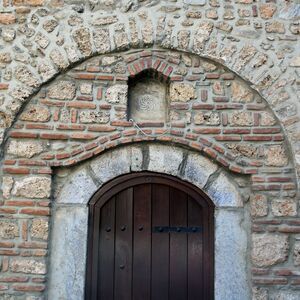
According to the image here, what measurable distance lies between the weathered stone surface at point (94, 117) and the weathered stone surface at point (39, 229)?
872 mm

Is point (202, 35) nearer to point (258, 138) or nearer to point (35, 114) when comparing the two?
point (258, 138)

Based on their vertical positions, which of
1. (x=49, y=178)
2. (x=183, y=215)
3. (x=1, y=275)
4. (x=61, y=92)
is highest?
(x=61, y=92)

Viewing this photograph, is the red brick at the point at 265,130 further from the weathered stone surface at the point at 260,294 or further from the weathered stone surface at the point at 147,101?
the weathered stone surface at the point at 260,294

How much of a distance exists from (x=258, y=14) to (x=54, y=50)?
5.73 ft

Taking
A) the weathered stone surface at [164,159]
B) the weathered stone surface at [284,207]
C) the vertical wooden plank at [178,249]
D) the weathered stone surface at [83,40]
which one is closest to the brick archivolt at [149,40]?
the weathered stone surface at [83,40]

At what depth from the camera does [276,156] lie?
3.76m

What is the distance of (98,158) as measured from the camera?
12.5ft

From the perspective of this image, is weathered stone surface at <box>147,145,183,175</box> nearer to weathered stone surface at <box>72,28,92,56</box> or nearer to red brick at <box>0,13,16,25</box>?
weathered stone surface at <box>72,28,92,56</box>

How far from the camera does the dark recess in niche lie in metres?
3.97

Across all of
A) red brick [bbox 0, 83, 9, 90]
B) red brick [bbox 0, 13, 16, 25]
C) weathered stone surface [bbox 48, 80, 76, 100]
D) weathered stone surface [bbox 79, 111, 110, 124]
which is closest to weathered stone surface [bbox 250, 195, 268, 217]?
weathered stone surface [bbox 79, 111, 110, 124]

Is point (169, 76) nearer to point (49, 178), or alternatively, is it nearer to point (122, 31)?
point (122, 31)

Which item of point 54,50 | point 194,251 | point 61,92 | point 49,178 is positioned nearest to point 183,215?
point 194,251

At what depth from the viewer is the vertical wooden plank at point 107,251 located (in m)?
3.71

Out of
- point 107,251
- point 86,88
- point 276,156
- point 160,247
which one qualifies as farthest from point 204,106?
point 107,251
